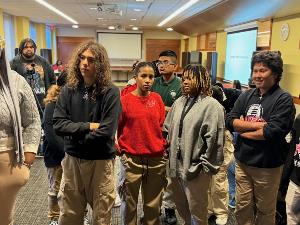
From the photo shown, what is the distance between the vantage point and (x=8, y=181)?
153 cm

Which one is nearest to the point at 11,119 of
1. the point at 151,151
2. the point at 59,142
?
the point at 59,142

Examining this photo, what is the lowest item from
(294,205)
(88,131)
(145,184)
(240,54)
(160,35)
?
(145,184)

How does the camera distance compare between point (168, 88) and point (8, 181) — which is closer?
point (8, 181)

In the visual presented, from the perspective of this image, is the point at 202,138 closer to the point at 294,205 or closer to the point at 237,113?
the point at 237,113

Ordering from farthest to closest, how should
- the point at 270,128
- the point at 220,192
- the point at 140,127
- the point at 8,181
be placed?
the point at 220,192 → the point at 140,127 → the point at 270,128 → the point at 8,181

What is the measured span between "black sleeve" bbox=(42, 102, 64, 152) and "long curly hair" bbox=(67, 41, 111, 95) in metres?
0.40

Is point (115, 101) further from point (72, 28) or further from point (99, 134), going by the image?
point (72, 28)

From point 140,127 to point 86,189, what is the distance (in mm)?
559

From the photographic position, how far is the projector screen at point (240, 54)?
618 cm

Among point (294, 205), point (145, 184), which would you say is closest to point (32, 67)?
point (145, 184)

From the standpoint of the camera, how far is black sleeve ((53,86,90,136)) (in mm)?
1707

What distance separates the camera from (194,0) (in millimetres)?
5902

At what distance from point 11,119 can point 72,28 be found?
13968 millimetres

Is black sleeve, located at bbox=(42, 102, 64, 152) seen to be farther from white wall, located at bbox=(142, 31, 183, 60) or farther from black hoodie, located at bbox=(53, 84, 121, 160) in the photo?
white wall, located at bbox=(142, 31, 183, 60)
